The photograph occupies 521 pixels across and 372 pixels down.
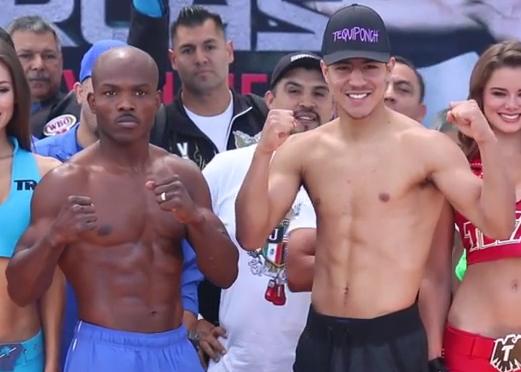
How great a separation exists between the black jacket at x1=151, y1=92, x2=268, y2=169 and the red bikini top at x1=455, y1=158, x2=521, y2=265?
125 cm

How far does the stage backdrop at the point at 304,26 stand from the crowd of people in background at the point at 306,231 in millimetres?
2089

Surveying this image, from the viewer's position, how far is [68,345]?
11.8ft

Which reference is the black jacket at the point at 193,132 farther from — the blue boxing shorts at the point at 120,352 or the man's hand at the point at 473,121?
the man's hand at the point at 473,121

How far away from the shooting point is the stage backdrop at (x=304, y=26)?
5.66m

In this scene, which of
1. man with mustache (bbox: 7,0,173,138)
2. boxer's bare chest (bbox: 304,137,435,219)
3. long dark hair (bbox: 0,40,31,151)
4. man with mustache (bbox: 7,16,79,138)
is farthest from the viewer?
man with mustache (bbox: 7,16,79,138)

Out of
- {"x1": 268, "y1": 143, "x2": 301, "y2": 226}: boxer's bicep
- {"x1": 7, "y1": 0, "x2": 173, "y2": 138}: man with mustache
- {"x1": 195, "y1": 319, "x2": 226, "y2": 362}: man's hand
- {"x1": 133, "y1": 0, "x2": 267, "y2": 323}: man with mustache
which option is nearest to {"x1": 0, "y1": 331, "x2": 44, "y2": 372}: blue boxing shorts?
{"x1": 195, "y1": 319, "x2": 226, "y2": 362}: man's hand

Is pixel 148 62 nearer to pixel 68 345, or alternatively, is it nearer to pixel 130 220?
pixel 130 220

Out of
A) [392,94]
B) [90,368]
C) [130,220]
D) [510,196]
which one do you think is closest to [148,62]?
[130,220]

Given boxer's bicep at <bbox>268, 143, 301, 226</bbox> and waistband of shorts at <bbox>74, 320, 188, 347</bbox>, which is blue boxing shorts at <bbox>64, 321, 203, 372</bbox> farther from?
boxer's bicep at <bbox>268, 143, 301, 226</bbox>

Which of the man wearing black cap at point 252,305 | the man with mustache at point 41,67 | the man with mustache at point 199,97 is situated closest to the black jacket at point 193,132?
the man with mustache at point 199,97

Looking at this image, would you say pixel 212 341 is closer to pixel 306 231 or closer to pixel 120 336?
pixel 306 231

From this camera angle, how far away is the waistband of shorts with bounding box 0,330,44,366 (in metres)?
3.32

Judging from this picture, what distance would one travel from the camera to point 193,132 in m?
4.47

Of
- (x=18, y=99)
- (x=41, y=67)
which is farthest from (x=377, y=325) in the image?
(x=41, y=67)
